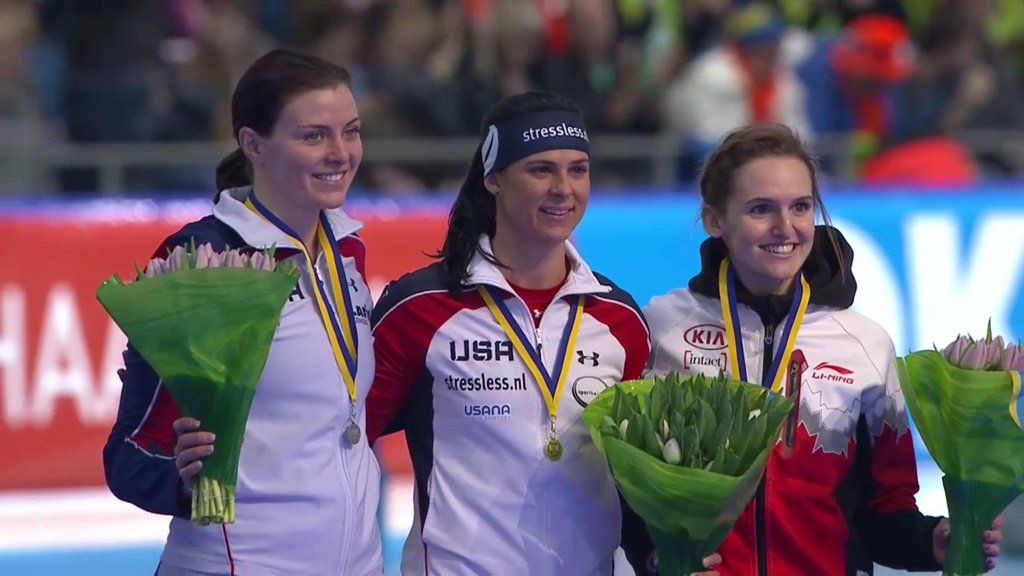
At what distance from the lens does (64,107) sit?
991 cm

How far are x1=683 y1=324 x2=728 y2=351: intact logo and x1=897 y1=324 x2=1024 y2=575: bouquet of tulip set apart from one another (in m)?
0.50

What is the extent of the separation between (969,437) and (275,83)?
1.74 metres

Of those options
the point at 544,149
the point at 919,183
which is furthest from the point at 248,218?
the point at 919,183

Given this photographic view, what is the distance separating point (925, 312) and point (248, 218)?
5.37 m

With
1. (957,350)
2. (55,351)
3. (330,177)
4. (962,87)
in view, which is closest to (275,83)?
(330,177)

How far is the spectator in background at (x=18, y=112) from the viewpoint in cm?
937

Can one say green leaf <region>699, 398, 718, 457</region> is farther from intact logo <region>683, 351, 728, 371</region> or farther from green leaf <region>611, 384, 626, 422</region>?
intact logo <region>683, 351, 728, 371</region>

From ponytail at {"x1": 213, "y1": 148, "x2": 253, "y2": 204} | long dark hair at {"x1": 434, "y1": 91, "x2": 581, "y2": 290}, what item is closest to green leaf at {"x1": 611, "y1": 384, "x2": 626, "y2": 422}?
long dark hair at {"x1": 434, "y1": 91, "x2": 581, "y2": 290}

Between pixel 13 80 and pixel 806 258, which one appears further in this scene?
pixel 13 80

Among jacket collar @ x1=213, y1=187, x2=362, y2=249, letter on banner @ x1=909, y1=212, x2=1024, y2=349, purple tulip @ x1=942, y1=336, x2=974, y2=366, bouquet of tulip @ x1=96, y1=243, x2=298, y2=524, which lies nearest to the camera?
bouquet of tulip @ x1=96, y1=243, x2=298, y2=524

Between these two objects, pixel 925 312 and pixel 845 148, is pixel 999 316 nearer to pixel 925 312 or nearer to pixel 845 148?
pixel 925 312

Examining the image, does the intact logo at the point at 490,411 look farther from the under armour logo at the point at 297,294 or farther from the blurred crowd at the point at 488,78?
the blurred crowd at the point at 488,78

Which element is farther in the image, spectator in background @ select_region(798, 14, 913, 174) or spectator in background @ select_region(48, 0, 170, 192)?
spectator in background @ select_region(798, 14, 913, 174)

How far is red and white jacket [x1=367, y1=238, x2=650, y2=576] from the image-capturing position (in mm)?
4020
